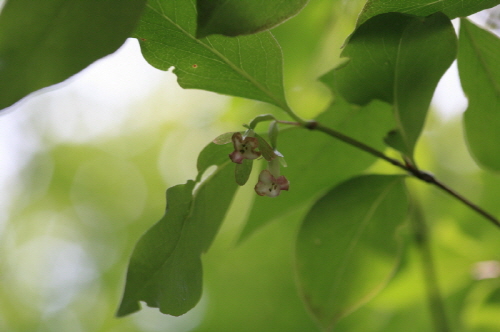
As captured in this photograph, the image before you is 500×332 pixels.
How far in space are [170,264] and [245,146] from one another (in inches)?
6.1

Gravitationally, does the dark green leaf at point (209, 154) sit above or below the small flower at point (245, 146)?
below

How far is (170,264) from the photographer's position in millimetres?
530

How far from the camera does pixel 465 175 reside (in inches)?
68.3

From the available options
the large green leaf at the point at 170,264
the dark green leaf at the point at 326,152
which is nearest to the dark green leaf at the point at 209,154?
the large green leaf at the point at 170,264

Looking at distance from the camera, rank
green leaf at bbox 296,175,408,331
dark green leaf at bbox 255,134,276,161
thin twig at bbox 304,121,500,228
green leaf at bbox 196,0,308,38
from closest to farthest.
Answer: green leaf at bbox 196,0,308,38
dark green leaf at bbox 255,134,276,161
thin twig at bbox 304,121,500,228
green leaf at bbox 296,175,408,331

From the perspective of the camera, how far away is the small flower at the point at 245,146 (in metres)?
0.49

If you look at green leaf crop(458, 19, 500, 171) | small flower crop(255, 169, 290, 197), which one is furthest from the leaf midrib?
green leaf crop(458, 19, 500, 171)

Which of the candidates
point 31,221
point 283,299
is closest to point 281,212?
point 283,299

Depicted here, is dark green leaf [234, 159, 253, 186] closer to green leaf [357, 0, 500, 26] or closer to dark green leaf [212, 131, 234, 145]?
dark green leaf [212, 131, 234, 145]

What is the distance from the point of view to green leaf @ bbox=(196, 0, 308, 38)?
0.39m

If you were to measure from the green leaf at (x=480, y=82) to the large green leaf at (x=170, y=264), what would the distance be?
0.39 meters

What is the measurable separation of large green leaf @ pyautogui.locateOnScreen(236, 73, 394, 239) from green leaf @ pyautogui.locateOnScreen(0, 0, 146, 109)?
334 millimetres

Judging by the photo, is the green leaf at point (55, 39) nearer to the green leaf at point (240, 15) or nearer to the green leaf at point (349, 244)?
the green leaf at point (240, 15)

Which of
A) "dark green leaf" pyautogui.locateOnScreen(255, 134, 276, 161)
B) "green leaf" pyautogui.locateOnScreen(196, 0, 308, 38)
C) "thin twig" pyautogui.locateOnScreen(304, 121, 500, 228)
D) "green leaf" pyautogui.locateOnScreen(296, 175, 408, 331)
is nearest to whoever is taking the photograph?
"green leaf" pyautogui.locateOnScreen(196, 0, 308, 38)
